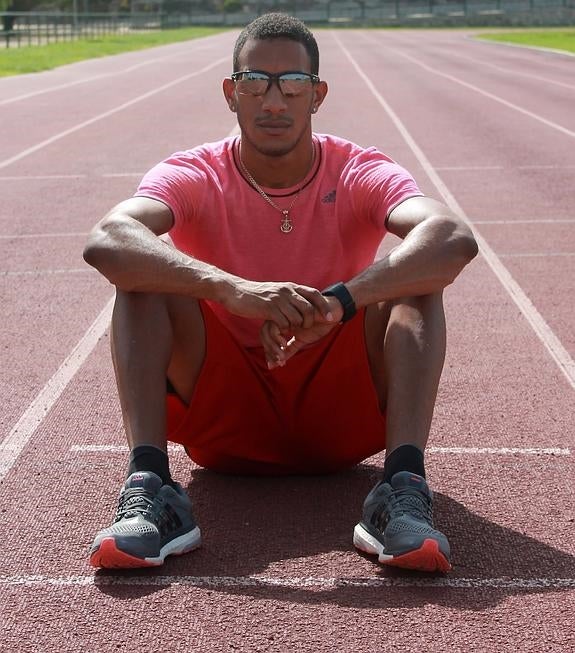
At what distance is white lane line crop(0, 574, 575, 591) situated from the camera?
3.79m

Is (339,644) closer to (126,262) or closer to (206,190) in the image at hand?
(126,262)

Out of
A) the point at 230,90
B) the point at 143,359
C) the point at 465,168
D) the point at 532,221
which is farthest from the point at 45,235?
the point at 143,359

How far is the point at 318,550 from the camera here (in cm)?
408

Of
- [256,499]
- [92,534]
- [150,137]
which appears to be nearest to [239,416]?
[256,499]

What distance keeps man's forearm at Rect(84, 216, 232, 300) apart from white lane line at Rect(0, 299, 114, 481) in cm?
111

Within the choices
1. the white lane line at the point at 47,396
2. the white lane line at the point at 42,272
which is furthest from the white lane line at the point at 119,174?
the white lane line at the point at 47,396

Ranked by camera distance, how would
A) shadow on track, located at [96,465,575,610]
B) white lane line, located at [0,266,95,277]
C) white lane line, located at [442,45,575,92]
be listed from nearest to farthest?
shadow on track, located at [96,465,575,610], white lane line, located at [0,266,95,277], white lane line, located at [442,45,575,92]

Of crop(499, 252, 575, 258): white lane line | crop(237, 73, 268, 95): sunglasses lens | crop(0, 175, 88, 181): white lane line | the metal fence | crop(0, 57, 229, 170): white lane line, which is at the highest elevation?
crop(237, 73, 268, 95): sunglasses lens

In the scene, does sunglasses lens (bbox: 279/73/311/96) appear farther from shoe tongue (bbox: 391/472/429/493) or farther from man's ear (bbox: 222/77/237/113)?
shoe tongue (bbox: 391/472/429/493)

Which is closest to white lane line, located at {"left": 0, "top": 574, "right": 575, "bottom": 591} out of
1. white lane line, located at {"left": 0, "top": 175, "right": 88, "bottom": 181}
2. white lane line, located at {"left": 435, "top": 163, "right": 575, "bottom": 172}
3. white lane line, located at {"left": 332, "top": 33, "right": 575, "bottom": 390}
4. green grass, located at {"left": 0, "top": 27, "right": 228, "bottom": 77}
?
white lane line, located at {"left": 332, "top": 33, "right": 575, "bottom": 390}

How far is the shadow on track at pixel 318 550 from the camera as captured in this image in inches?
Answer: 147

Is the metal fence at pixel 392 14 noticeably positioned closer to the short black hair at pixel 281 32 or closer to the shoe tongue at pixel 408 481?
the short black hair at pixel 281 32

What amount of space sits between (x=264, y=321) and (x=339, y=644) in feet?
4.18

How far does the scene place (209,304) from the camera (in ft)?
14.8
